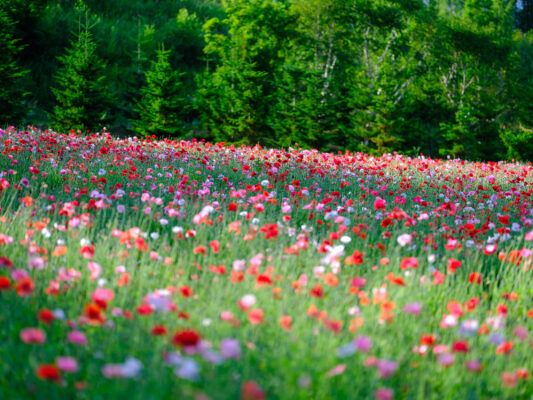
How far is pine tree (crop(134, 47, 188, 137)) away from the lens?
51.0 feet

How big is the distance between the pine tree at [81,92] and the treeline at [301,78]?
0.15ft

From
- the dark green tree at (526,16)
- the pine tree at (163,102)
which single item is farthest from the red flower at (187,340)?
the dark green tree at (526,16)

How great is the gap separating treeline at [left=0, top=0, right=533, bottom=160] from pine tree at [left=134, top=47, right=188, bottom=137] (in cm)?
5

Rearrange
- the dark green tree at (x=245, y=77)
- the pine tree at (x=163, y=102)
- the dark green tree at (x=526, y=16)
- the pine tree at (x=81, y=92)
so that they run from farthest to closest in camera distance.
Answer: the dark green tree at (x=526, y=16), the dark green tree at (x=245, y=77), the pine tree at (x=163, y=102), the pine tree at (x=81, y=92)

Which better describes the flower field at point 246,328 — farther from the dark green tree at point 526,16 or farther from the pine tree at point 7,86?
the dark green tree at point 526,16

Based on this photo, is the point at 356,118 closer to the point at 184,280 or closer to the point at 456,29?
the point at 456,29

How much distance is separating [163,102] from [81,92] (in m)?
2.55

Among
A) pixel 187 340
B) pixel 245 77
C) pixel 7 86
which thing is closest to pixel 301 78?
pixel 245 77

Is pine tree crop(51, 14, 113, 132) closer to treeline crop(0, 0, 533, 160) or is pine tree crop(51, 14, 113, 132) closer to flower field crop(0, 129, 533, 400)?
treeline crop(0, 0, 533, 160)

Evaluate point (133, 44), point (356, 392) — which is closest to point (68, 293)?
point (356, 392)

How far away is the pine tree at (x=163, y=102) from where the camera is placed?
1555cm

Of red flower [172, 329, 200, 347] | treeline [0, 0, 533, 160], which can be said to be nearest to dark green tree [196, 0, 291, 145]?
treeline [0, 0, 533, 160]

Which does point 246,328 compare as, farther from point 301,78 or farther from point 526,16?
point 526,16

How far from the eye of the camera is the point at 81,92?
14680 millimetres
